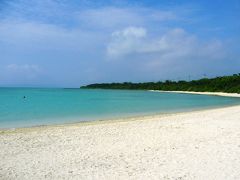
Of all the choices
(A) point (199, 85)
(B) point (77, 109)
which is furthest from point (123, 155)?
(A) point (199, 85)

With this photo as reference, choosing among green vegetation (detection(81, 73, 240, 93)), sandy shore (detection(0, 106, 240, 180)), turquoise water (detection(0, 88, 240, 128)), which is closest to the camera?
sandy shore (detection(0, 106, 240, 180))

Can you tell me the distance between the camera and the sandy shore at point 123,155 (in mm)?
7530

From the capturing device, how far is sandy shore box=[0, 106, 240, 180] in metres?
7.53

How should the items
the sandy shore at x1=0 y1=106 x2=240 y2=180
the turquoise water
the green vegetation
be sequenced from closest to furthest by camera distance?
1. the sandy shore at x1=0 y1=106 x2=240 y2=180
2. the turquoise water
3. the green vegetation

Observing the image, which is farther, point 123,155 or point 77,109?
point 77,109

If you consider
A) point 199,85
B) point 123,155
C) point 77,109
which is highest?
point 199,85

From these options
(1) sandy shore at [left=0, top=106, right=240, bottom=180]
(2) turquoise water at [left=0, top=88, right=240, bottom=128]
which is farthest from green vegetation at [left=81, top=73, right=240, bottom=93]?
(1) sandy shore at [left=0, top=106, right=240, bottom=180]

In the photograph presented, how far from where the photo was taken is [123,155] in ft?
30.5

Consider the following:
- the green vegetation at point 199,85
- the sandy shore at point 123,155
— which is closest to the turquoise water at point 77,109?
the sandy shore at point 123,155

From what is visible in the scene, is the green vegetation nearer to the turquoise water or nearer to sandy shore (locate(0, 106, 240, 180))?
the turquoise water

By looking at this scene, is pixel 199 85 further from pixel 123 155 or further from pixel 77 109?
pixel 123 155

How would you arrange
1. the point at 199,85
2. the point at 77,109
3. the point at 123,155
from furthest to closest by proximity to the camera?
the point at 199,85 < the point at 77,109 < the point at 123,155

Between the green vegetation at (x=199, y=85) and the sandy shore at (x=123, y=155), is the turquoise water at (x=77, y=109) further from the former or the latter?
the green vegetation at (x=199, y=85)

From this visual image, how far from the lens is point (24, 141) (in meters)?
11.7
